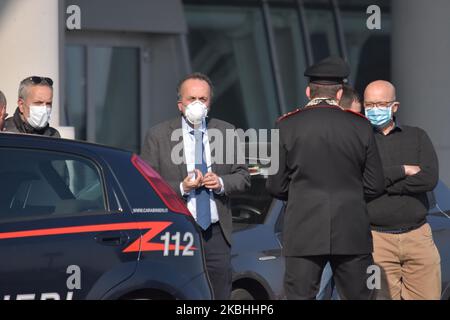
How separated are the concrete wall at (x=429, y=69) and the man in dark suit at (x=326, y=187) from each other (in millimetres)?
9216

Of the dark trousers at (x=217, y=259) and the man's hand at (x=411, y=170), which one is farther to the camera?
the man's hand at (x=411, y=170)

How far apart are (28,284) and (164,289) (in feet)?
2.60

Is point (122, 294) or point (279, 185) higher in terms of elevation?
point (279, 185)

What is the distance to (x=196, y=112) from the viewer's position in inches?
293

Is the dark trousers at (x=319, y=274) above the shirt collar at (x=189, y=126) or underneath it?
underneath

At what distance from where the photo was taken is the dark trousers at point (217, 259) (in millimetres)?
7379

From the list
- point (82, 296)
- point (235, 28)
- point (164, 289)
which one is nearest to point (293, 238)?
point (164, 289)

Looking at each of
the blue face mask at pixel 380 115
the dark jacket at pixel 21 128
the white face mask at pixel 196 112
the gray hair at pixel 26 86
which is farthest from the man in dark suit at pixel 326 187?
the gray hair at pixel 26 86

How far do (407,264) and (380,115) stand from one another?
100cm

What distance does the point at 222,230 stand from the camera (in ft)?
24.3

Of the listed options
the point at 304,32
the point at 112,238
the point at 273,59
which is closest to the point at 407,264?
the point at 112,238

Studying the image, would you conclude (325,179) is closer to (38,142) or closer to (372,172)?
(372,172)

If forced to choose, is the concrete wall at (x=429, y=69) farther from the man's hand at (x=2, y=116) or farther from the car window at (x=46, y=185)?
the car window at (x=46, y=185)

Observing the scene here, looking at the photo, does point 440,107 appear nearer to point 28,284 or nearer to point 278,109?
point 278,109
